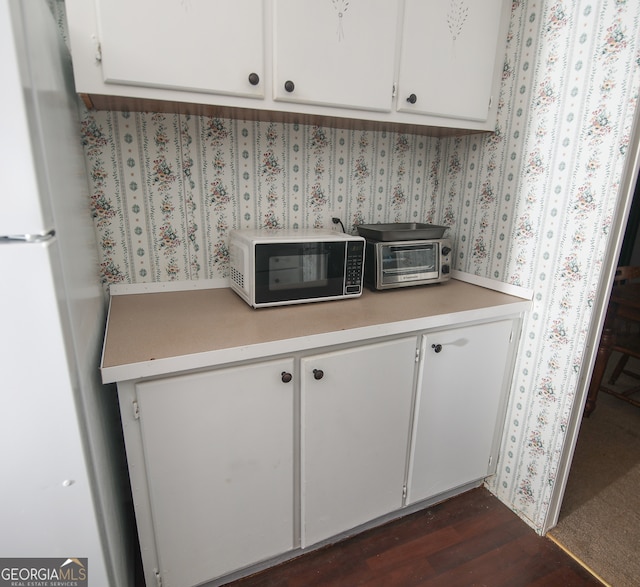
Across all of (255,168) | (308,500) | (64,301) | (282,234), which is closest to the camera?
(64,301)

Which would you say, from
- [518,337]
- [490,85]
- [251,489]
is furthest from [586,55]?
[251,489]

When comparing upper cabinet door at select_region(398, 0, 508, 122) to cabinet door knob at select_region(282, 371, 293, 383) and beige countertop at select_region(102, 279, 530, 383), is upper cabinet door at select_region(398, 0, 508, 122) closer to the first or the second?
beige countertop at select_region(102, 279, 530, 383)

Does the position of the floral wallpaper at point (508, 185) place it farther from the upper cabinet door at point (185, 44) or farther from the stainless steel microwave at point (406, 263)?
the upper cabinet door at point (185, 44)

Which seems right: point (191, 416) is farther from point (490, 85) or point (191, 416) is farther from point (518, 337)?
point (490, 85)

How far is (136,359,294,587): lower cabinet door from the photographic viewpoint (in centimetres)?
108

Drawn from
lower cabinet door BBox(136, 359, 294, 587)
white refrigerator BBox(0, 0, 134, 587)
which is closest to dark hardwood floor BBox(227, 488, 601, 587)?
lower cabinet door BBox(136, 359, 294, 587)

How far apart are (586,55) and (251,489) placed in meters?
1.76

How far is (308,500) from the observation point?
1359 mm

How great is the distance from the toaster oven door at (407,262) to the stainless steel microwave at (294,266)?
0.48 ft

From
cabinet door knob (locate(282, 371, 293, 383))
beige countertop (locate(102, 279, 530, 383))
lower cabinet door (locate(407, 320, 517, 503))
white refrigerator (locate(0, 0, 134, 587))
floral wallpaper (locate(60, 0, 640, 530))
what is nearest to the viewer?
→ white refrigerator (locate(0, 0, 134, 587))

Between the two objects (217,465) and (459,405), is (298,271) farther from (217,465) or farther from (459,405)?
(459,405)

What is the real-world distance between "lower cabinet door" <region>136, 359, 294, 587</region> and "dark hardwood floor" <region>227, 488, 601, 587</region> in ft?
0.75

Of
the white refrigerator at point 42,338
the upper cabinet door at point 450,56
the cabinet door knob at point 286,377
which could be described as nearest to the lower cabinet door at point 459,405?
the cabinet door knob at point 286,377

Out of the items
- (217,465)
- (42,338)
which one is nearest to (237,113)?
(42,338)
